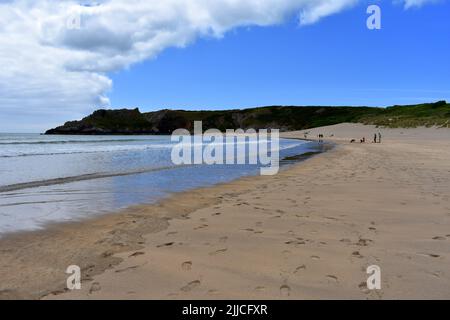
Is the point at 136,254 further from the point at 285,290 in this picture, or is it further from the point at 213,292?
the point at 285,290

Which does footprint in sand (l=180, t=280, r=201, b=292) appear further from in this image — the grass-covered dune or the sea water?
the grass-covered dune

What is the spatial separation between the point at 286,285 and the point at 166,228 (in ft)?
10.5

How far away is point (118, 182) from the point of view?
1370 centimetres

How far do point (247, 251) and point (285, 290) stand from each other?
1.36m

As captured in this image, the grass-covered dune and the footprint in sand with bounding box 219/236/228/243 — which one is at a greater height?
the grass-covered dune

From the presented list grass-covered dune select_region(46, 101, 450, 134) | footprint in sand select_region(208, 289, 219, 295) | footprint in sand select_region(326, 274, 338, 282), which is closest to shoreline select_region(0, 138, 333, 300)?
Answer: footprint in sand select_region(208, 289, 219, 295)

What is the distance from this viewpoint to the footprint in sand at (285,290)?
12.5 ft

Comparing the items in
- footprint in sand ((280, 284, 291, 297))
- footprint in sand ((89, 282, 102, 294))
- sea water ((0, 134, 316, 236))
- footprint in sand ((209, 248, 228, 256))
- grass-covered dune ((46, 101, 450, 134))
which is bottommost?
sea water ((0, 134, 316, 236))

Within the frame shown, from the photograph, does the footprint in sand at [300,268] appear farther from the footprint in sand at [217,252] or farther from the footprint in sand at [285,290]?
the footprint in sand at [217,252]

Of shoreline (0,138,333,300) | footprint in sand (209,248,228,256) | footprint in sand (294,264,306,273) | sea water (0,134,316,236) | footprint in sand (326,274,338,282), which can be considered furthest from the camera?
sea water (0,134,316,236)

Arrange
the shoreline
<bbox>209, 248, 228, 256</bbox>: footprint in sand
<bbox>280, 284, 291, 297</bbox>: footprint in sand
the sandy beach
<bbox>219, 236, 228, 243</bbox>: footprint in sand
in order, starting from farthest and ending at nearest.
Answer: <bbox>219, 236, 228, 243</bbox>: footprint in sand, <bbox>209, 248, 228, 256</bbox>: footprint in sand, the shoreline, the sandy beach, <bbox>280, 284, 291, 297</bbox>: footprint in sand

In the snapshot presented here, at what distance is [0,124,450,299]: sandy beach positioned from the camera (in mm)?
3973

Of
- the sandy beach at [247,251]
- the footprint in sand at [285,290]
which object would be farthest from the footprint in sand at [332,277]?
the footprint in sand at [285,290]

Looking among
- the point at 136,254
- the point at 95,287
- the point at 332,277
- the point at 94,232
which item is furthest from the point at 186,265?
the point at 94,232
